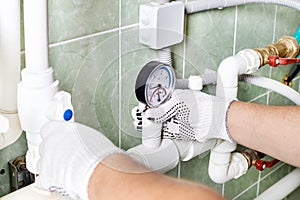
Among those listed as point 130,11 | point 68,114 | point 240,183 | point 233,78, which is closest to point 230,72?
point 233,78

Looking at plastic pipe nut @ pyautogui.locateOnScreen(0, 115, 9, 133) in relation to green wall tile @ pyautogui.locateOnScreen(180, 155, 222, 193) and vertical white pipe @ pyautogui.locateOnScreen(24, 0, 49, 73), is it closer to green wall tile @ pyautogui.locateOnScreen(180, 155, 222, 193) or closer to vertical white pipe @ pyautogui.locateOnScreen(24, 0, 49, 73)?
vertical white pipe @ pyautogui.locateOnScreen(24, 0, 49, 73)

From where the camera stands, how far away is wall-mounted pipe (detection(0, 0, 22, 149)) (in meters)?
0.77

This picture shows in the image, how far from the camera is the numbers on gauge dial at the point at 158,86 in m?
0.85

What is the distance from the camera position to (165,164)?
96cm

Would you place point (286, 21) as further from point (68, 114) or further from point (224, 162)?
point (68, 114)

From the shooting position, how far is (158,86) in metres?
0.86

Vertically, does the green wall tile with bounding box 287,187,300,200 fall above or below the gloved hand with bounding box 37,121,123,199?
below

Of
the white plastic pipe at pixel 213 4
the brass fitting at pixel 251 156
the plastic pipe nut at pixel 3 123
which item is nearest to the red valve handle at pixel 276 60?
the white plastic pipe at pixel 213 4

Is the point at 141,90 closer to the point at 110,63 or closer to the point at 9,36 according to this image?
the point at 110,63

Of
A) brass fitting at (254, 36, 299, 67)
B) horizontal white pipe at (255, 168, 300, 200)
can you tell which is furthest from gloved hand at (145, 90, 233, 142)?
horizontal white pipe at (255, 168, 300, 200)

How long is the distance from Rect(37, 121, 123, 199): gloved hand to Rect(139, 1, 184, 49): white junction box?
0.22 metres

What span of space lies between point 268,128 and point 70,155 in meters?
0.45

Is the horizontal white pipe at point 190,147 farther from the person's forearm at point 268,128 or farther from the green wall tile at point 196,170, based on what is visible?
the green wall tile at point 196,170

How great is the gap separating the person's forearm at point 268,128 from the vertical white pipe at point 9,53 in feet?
1.38
